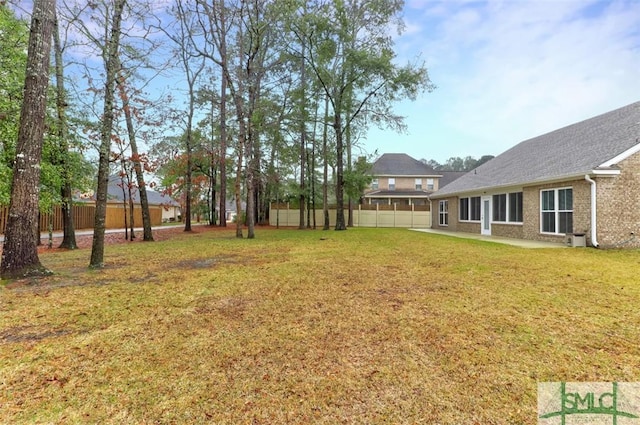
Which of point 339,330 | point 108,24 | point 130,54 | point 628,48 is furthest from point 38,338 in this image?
point 628,48

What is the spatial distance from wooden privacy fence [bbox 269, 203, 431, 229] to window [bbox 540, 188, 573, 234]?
43.9ft

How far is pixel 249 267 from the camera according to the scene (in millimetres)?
7262

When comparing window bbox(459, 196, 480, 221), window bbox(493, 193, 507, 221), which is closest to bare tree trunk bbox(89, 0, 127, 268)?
window bbox(493, 193, 507, 221)

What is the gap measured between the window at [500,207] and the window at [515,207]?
17.3 inches

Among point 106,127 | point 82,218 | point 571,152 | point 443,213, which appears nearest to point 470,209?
point 443,213

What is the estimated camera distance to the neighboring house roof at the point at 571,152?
420 inches

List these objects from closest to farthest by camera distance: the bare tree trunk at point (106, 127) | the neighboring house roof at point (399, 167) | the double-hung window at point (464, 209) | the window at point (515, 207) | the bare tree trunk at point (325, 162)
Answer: the bare tree trunk at point (106, 127) → the window at point (515, 207) → the double-hung window at point (464, 209) → the bare tree trunk at point (325, 162) → the neighboring house roof at point (399, 167)

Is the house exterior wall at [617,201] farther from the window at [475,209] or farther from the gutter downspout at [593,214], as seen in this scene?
the window at [475,209]

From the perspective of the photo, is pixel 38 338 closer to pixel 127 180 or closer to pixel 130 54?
pixel 130 54

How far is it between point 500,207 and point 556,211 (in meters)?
3.53

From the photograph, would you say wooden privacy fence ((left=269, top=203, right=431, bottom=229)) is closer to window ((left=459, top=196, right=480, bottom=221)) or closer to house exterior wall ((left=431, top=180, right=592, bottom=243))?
window ((left=459, top=196, right=480, bottom=221))

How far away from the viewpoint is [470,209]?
720 inches

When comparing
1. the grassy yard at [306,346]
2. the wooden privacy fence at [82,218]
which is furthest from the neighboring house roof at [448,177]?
the grassy yard at [306,346]

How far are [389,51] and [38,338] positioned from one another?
19.3 m
